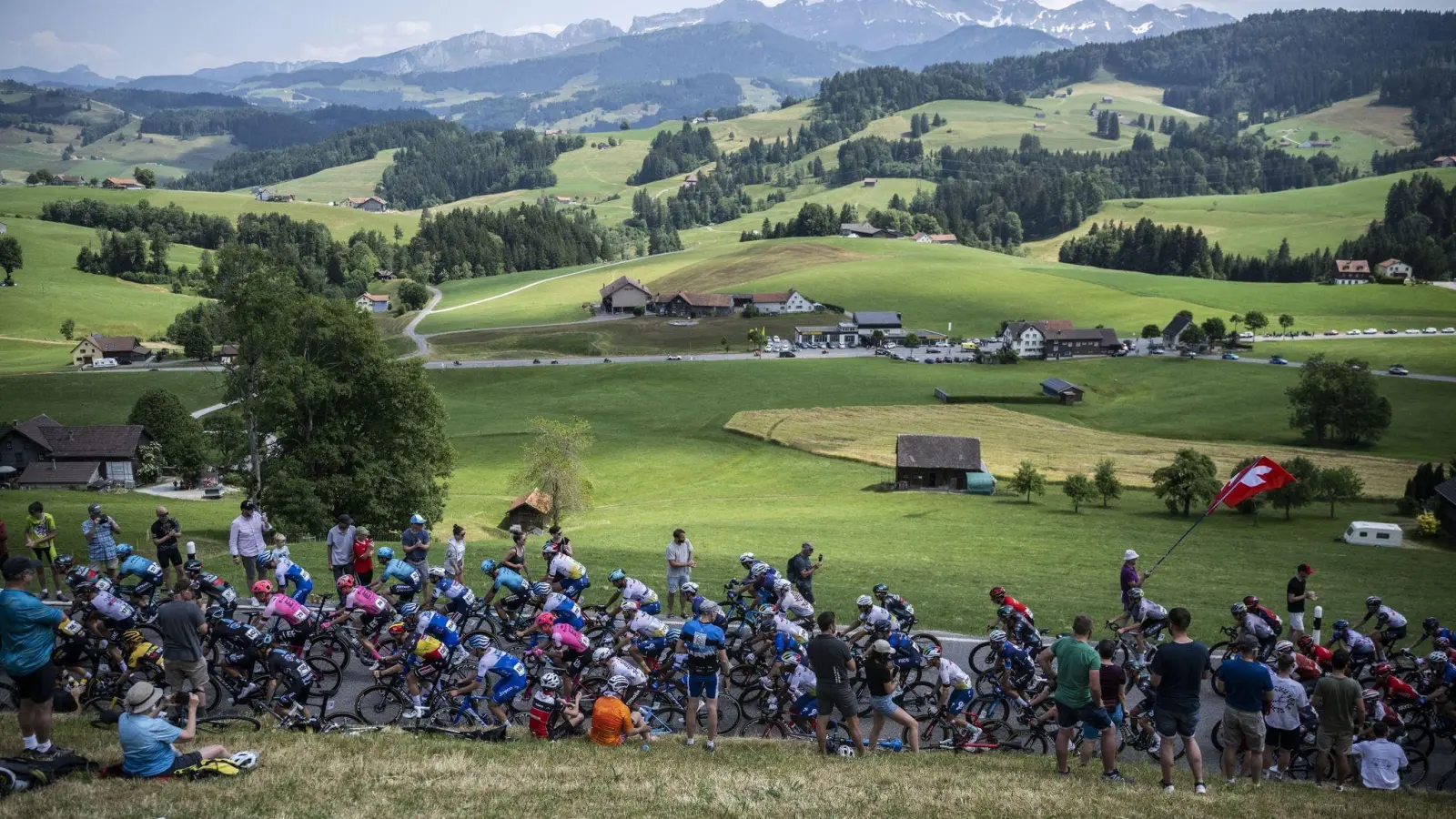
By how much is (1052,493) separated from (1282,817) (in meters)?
49.7

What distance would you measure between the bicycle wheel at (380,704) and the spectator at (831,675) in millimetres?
7165

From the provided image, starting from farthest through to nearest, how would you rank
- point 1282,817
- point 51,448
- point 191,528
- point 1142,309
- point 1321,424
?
point 1142,309 < point 1321,424 < point 51,448 < point 191,528 < point 1282,817

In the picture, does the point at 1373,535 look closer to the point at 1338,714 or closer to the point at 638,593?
the point at 1338,714

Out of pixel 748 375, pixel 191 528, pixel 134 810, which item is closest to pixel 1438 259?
pixel 748 375

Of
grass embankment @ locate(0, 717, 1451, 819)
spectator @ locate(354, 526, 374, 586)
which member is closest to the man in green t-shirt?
grass embankment @ locate(0, 717, 1451, 819)

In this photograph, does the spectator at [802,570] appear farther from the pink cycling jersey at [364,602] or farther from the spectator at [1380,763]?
the spectator at [1380,763]

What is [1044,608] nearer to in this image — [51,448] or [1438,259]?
[51,448]

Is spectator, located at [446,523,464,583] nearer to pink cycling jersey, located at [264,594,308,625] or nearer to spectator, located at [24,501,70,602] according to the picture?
pink cycling jersey, located at [264,594,308,625]

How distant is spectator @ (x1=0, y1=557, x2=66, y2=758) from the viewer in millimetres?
14641

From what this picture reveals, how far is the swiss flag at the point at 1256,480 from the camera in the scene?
27.0 m

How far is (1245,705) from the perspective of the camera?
15.7 m

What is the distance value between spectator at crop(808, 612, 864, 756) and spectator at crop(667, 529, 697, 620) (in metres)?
8.09

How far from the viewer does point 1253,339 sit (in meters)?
123

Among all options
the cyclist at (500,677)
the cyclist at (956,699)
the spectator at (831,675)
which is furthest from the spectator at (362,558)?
the cyclist at (956,699)
